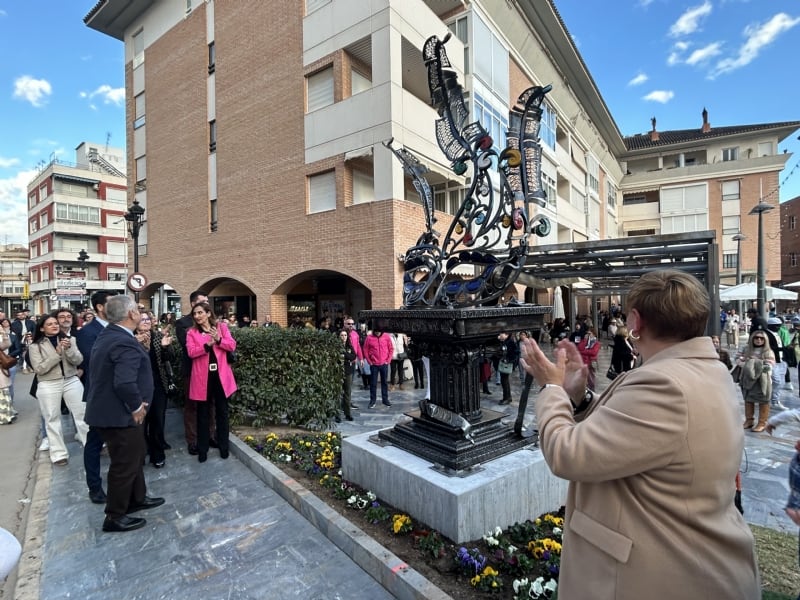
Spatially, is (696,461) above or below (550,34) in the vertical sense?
below

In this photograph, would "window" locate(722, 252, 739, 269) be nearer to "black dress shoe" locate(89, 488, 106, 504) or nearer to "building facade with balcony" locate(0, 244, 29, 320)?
"black dress shoe" locate(89, 488, 106, 504)

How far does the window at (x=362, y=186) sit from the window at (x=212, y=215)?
6932 millimetres

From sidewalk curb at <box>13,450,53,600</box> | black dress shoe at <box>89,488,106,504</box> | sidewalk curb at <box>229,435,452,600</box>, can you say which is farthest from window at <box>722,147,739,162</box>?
sidewalk curb at <box>13,450,53,600</box>

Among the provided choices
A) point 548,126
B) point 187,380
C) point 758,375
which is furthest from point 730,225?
point 187,380

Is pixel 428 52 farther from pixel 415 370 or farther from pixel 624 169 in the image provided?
pixel 624 169

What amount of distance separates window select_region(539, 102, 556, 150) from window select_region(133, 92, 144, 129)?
Answer: 770 inches

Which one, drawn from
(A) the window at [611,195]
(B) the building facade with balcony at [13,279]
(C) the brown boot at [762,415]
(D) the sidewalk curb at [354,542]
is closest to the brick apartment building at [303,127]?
(D) the sidewalk curb at [354,542]

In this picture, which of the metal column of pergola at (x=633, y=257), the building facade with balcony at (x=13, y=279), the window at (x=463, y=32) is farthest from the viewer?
the building facade with balcony at (x=13, y=279)

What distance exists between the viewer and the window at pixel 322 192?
496 inches

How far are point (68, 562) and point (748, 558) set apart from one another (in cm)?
437

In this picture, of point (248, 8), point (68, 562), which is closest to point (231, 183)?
point (248, 8)

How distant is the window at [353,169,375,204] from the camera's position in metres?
12.4

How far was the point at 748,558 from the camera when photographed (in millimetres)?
1386

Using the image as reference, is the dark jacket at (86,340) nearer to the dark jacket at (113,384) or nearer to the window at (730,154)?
the dark jacket at (113,384)
